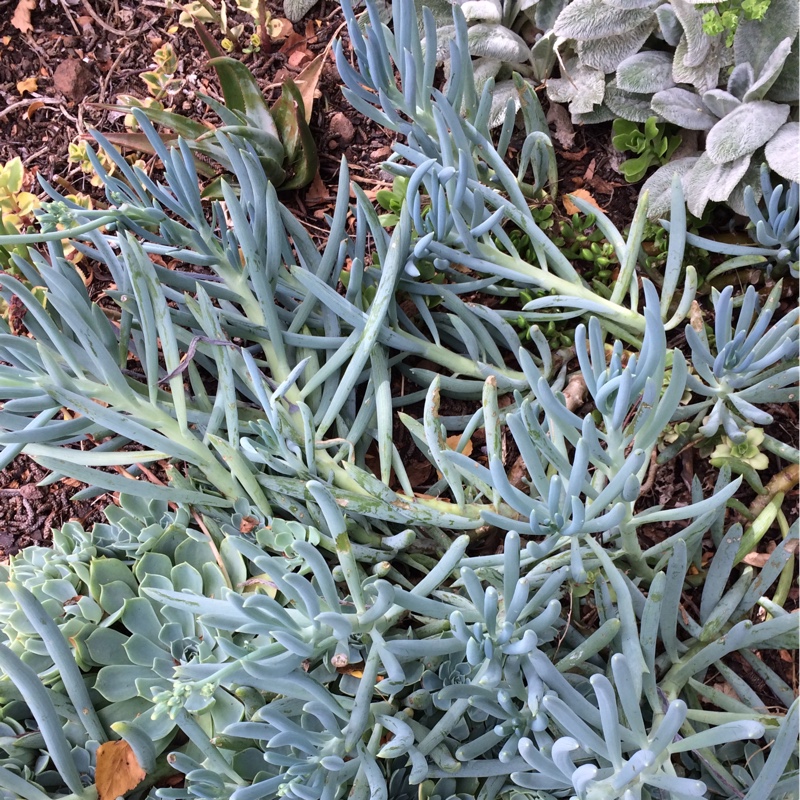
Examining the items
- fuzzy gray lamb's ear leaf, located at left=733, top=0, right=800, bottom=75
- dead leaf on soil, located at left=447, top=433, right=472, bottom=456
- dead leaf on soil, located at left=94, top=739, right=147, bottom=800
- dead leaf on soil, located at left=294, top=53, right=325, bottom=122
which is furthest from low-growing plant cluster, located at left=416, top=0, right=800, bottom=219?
dead leaf on soil, located at left=94, top=739, right=147, bottom=800

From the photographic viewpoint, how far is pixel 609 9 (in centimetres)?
125

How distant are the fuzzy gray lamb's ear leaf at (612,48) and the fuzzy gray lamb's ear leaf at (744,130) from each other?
22 cm

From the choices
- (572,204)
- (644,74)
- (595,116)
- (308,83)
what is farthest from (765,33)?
(308,83)

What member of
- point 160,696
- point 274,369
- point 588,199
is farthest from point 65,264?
point 588,199

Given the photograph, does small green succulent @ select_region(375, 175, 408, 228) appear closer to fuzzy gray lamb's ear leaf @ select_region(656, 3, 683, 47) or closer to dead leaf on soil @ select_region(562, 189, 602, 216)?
dead leaf on soil @ select_region(562, 189, 602, 216)

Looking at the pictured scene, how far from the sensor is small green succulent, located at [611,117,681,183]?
52.9 inches

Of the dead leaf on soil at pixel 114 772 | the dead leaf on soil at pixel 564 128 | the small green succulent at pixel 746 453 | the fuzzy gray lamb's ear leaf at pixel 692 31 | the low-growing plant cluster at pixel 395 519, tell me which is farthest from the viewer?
the dead leaf on soil at pixel 564 128

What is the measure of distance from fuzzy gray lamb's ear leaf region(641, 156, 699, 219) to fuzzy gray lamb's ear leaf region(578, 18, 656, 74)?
21 centimetres

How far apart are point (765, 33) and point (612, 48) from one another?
0.82ft

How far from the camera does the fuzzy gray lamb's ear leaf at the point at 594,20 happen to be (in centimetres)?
124

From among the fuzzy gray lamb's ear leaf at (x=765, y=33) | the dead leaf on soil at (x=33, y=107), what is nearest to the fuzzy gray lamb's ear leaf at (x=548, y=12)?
the fuzzy gray lamb's ear leaf at (x=765, y=33)

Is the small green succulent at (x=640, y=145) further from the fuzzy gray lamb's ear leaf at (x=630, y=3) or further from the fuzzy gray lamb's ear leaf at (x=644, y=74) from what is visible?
the fuzzy gray lamb's ear leaf at (x=630, y=3)

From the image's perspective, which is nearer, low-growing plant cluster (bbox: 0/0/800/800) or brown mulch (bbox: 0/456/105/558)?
low-growing plant cluster (bbox: 0/0/800/800)

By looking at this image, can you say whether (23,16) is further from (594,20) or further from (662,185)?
(662,185)
